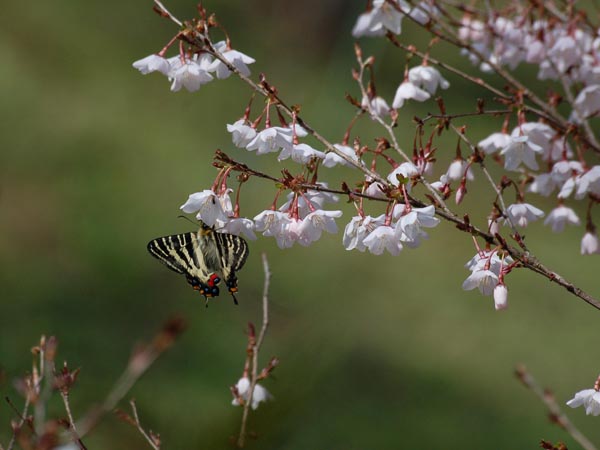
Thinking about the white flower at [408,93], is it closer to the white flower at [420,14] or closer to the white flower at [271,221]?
the white flower at [420,14]

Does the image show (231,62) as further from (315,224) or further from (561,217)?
(561,217)

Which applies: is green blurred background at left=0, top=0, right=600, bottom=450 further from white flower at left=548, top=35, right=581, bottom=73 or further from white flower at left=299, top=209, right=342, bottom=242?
→ white flower at left=548, top=35, right=581, bottom=73

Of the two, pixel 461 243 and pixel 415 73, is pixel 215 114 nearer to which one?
pixel 461 243

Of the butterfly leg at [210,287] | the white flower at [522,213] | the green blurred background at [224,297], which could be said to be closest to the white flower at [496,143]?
the white flower at [522,213]

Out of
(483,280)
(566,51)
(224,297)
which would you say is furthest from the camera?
(224,297)

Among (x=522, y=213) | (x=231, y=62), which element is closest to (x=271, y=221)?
(x=231, y=62)
